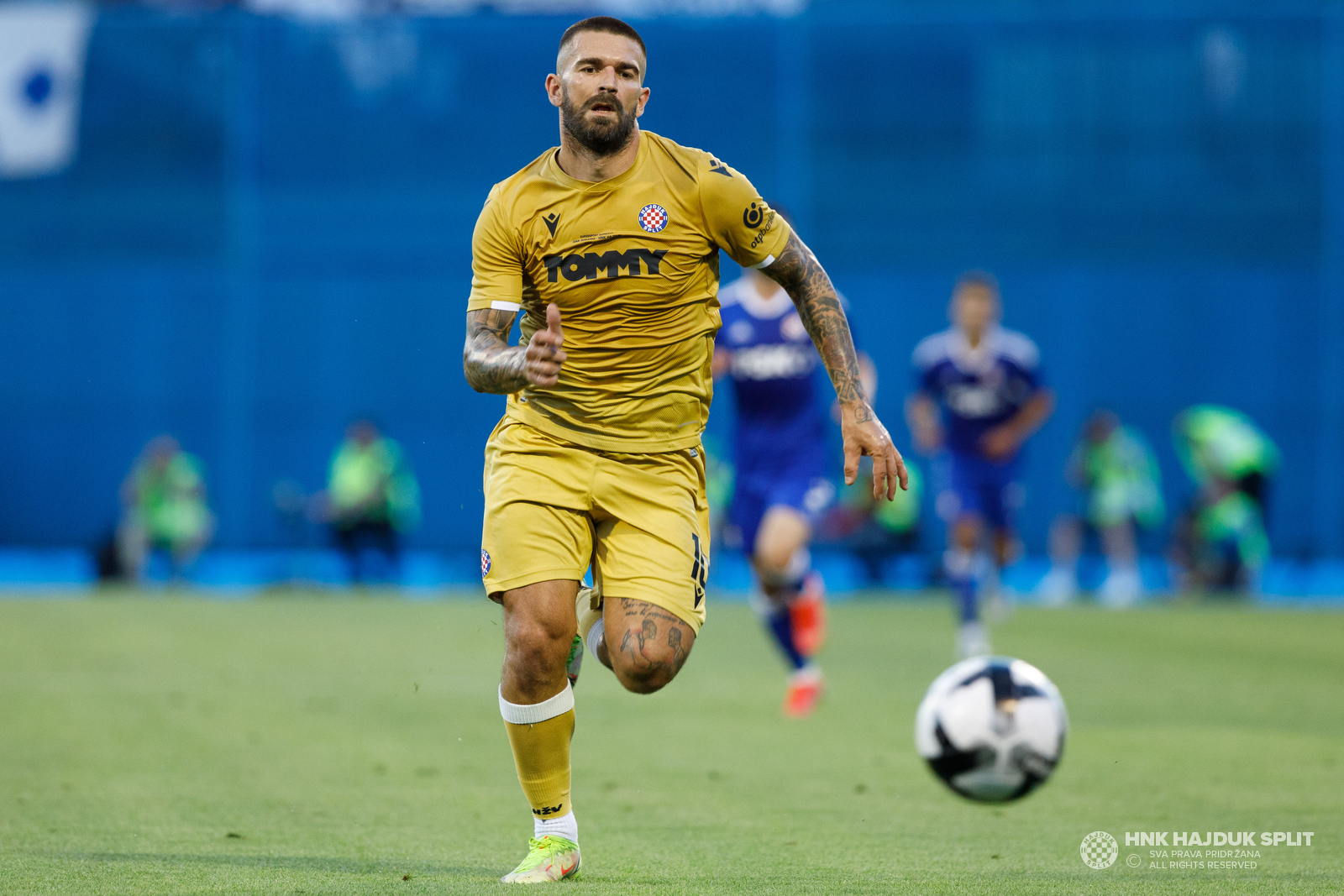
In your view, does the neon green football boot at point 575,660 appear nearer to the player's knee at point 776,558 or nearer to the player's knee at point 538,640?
the player's knee at point 538,640

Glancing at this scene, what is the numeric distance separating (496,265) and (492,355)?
0.36m

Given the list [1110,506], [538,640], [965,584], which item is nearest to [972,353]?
[965,584]

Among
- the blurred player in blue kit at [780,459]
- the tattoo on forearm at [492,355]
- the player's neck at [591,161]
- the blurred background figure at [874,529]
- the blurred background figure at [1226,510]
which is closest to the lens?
the tattoo on forearm at [492,355]

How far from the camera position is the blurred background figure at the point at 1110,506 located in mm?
20594

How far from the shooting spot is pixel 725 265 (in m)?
26.0

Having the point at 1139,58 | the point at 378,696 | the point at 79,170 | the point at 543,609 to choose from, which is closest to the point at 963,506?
the point at 378,696

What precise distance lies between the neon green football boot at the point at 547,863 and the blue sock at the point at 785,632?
4.43 meters

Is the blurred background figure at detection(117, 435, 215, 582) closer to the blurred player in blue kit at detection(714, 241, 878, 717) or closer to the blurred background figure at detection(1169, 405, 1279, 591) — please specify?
the blurred background figure at detection(1169, 405, 1279, 591)

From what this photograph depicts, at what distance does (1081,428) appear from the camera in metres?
24.9

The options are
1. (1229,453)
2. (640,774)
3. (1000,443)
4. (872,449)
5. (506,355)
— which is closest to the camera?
(506,355)

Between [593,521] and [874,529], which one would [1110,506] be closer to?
[874,529]

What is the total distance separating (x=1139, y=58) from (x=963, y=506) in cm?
1497

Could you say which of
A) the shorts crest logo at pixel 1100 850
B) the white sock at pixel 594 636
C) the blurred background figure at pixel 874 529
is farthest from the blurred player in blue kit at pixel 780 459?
the blurred background figure at pixel 874 529

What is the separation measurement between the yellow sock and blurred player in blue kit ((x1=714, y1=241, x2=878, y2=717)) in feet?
13.7
